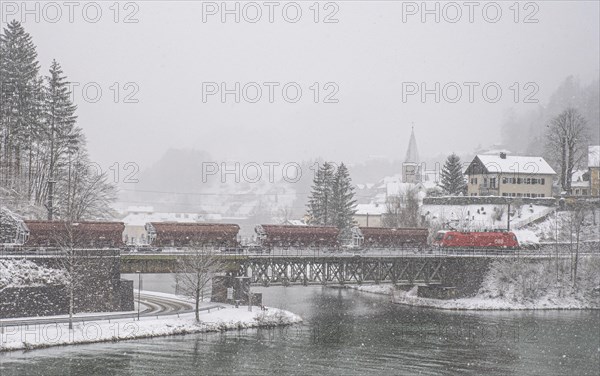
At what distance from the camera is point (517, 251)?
83750 mm

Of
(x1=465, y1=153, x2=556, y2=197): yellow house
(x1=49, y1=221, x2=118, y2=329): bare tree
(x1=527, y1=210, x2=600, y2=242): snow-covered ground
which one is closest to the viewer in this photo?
(x1=49, y1=221, x2=118, y2=329): bare tree

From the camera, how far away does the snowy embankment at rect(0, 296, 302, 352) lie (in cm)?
4706

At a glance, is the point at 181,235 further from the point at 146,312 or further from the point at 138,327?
the point at 138,327

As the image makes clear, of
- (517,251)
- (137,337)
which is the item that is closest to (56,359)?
(137,337)

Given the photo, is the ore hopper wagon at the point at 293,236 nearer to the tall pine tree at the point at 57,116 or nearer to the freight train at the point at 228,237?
the freight train at the point at 228,237

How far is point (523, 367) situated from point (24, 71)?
196 ft

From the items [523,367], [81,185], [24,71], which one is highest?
[24,71]

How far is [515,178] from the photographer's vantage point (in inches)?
4338

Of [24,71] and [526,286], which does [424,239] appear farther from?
[24,71]

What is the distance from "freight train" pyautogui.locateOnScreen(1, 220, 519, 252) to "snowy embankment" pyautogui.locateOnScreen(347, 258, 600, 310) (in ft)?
20.0

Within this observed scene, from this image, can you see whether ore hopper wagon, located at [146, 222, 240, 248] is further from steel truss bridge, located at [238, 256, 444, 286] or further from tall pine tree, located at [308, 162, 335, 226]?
tall pine tree, located at [308, 162, 335, 226]

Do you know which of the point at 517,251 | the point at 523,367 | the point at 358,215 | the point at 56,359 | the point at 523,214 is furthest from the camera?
the point at 358,215

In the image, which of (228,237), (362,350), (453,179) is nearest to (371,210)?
(453,179)

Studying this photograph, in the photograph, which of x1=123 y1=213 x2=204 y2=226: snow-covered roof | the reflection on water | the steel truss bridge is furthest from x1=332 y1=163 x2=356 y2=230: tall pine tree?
x1=123 y1=213 x2=204 y2=226: snow-covered roof
